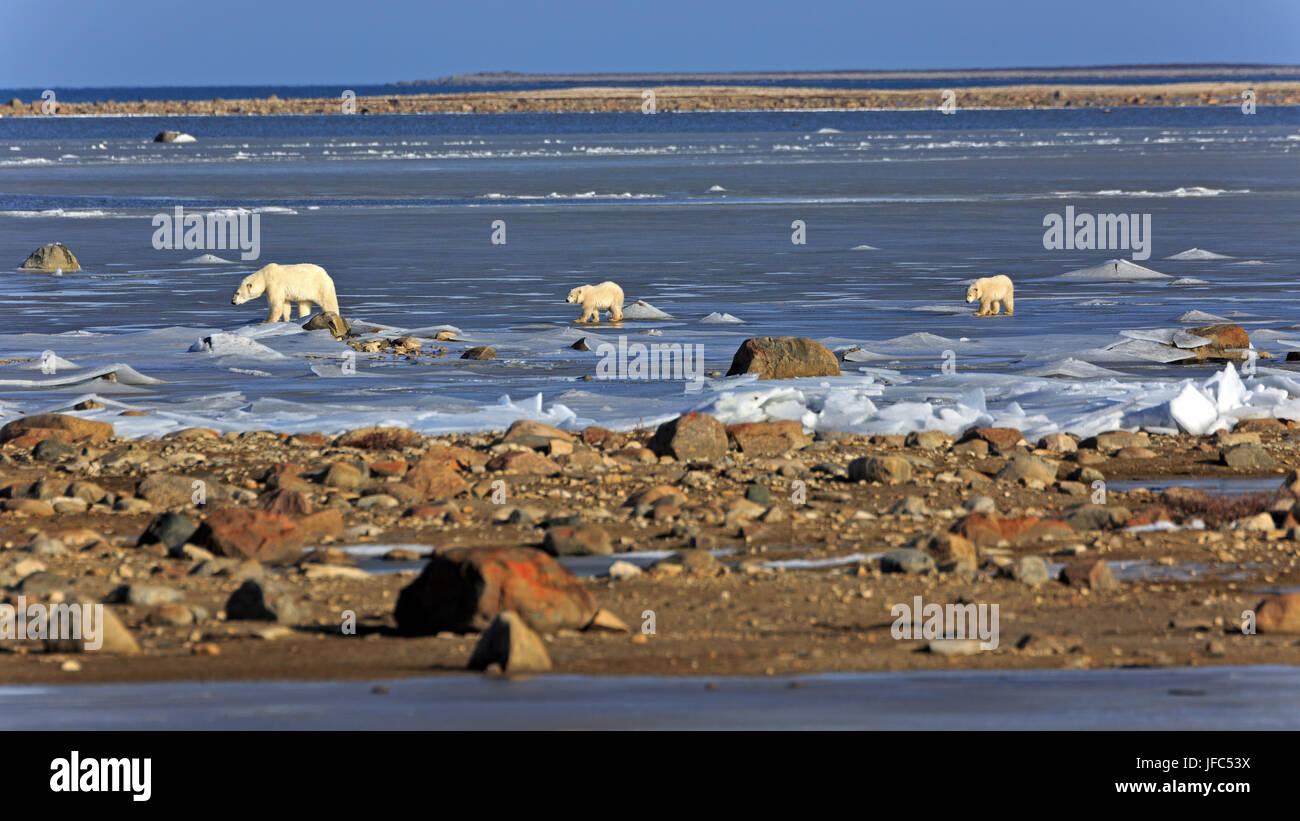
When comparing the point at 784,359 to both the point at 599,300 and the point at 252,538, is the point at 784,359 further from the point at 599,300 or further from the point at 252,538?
the point at 252,538

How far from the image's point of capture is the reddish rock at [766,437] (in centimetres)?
1135

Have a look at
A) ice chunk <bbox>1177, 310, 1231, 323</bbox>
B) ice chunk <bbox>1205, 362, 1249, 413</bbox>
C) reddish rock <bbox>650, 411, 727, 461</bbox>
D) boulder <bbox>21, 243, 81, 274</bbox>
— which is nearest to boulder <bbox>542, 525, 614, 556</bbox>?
reddish rock <bbox>650, 411, 727, 461</bbox>

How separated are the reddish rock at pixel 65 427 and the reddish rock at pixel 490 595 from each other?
5.89 metres

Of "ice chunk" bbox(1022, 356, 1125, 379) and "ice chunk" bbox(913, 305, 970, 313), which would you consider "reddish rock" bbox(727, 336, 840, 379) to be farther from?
"ice chunk" bbox(913, 305, 970, 313)

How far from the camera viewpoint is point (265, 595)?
23.5ft

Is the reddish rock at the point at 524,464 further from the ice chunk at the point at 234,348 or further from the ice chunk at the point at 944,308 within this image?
the ice chunk at the point at 944,308

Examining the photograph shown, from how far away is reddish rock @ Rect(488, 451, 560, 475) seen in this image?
10539 mm

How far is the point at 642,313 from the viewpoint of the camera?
19.0 m

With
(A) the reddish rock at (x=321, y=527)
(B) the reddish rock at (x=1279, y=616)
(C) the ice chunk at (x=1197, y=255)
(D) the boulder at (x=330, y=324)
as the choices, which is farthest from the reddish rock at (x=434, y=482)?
(C) the ice chunk at (x=1197, y=255)

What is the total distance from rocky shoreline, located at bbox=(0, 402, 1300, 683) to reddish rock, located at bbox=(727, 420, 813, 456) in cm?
3

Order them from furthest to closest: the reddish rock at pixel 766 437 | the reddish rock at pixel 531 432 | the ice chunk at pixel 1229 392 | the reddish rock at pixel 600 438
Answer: the ice chunk at pixel 1229 392
the reddish rock at pixel 600 438
the reddish rock at pixel 531 432
the reddish rock at pixel 766 437
